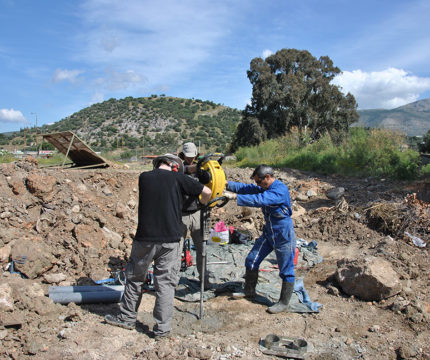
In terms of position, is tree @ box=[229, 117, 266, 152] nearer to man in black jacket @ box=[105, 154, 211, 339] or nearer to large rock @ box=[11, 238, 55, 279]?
large rock @ box=[11, 238, 55, 279]

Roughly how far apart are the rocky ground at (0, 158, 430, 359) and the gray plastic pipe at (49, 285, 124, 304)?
81mm

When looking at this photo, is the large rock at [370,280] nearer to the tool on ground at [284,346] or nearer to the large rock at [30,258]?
the tool on ground at [284,346]

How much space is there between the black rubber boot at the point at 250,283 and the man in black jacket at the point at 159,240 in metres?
1.27

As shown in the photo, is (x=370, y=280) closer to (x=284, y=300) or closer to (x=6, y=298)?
(x=284, y=300)

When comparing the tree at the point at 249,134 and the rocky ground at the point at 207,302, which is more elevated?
the tree at the point at 249,134

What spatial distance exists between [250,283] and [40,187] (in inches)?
189

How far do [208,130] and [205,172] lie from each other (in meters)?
51.2

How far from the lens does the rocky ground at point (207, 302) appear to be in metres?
3.38

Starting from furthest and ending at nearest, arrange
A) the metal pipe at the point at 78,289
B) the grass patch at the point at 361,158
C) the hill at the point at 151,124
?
the hill at the point at 151,124 → the grass patch at the point at 361,158 → the metal pipe at the point at 78,289

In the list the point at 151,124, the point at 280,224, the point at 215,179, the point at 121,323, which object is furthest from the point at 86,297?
the point at 151,124

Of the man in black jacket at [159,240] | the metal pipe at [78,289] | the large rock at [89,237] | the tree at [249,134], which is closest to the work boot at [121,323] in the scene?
the man in black jacket at [159,240]

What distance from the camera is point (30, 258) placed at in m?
4.74

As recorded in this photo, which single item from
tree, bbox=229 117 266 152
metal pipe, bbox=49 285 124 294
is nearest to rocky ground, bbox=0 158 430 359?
metal pipe, bbox=49 285 124 294

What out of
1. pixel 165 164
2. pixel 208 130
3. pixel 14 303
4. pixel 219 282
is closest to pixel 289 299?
pixel 219 282
